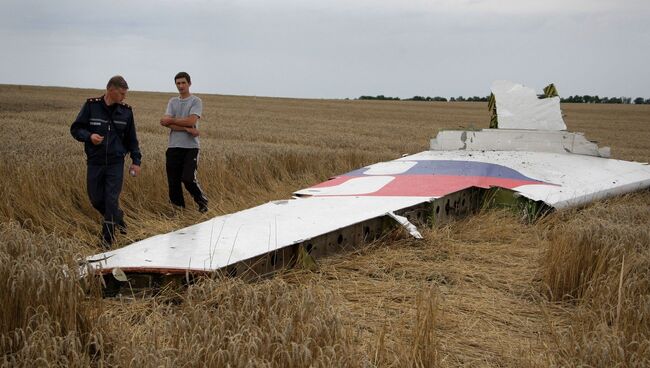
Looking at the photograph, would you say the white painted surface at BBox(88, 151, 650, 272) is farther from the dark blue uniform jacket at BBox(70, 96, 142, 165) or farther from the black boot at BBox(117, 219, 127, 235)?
the dark blue uniform jacket at BBox(70, 96, 142, 165)

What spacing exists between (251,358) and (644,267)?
282cm

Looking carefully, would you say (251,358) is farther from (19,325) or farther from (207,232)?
(207,232)

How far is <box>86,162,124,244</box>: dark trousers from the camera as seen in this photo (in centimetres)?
573

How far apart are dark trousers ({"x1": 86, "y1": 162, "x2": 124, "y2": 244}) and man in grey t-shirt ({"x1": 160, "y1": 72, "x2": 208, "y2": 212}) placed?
4.16 feet

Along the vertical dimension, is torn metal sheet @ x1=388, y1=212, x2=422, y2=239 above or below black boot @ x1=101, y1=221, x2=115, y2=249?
above

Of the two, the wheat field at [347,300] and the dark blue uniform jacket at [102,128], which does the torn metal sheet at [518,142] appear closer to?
the wheat field at [347,300]

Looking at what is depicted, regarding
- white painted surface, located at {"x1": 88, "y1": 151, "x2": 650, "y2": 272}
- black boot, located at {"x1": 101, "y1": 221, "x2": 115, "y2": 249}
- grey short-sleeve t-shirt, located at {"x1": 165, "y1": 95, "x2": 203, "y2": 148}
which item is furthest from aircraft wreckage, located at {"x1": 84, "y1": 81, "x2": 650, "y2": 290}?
grey short-sleeve t-shirt, located at {"x1": 165, "y1": 95, "x2": 203, "y2": 148}

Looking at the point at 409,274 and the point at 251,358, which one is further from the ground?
the point at 251,358

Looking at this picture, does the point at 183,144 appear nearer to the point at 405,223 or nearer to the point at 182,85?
the point at 182,85

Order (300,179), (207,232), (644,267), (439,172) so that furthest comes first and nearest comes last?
(300,179) → (439,172) → (207,232) → (644,267)

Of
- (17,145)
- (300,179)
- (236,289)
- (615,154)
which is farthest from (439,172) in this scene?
(615,154)

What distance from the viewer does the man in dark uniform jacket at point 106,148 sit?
571 cm

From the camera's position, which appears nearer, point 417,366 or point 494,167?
point 417,366

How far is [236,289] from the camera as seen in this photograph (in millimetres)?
3273
